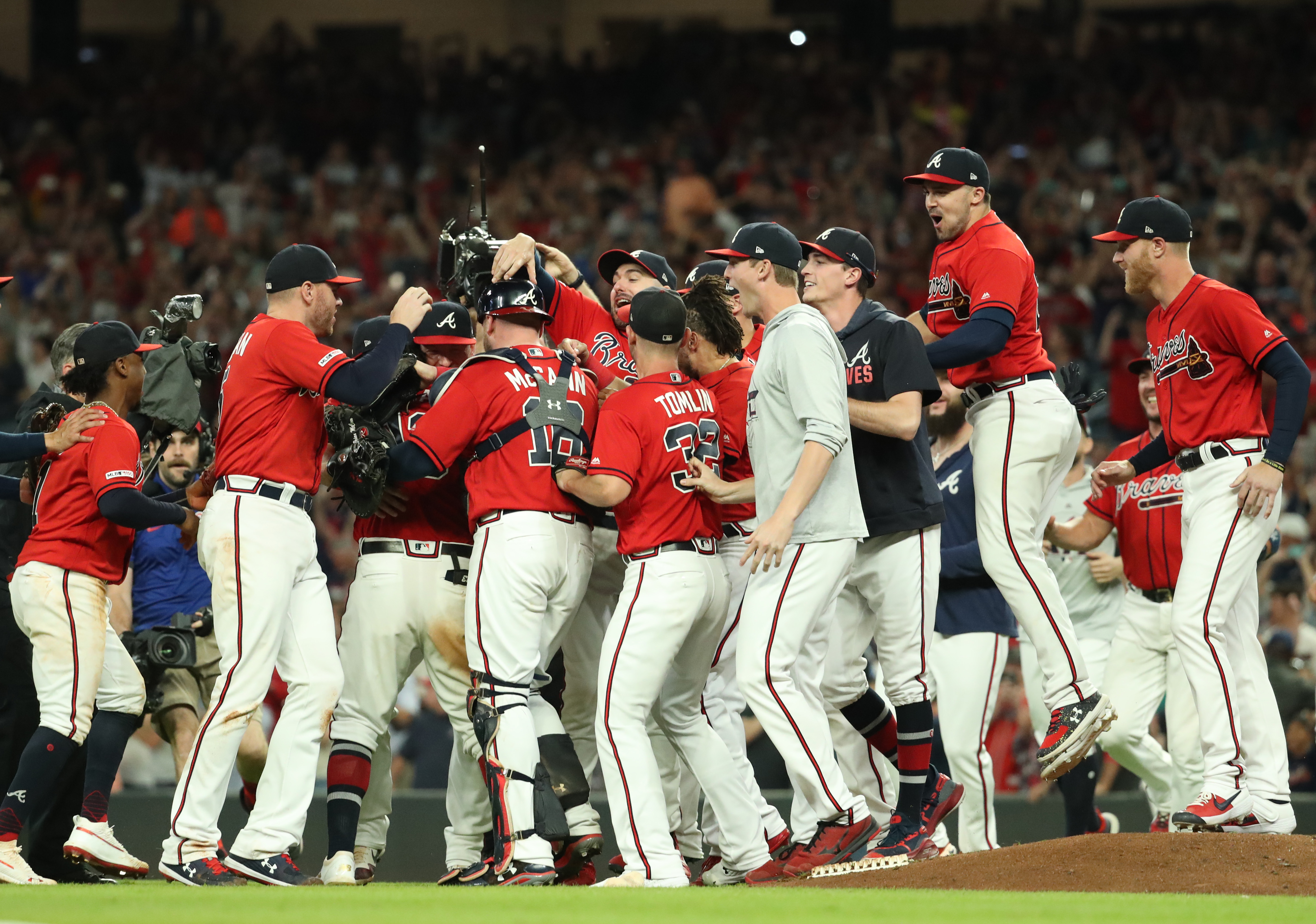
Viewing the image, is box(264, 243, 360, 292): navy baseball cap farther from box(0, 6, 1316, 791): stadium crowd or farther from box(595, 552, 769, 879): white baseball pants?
box(0, 6, 1316, 791): stadium crowd

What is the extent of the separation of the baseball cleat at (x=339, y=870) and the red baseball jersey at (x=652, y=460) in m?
1.77

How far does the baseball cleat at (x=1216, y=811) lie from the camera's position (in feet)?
19.2

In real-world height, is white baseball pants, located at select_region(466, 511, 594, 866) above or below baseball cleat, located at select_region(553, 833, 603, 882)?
above

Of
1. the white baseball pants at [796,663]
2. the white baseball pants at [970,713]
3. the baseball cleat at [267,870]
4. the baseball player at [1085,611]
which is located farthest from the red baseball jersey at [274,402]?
the baseball player at [1085,611]

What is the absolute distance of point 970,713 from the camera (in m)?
7.56

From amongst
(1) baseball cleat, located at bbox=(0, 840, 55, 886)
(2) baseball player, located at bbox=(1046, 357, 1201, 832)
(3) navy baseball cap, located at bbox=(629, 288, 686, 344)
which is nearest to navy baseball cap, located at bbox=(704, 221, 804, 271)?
(3) navy baseball cap, located at bbox=(629, 288, 686, 344)

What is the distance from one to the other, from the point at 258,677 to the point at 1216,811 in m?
3.78

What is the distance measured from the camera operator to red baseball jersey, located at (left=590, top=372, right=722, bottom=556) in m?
2.48

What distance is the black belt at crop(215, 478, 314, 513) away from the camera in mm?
5969

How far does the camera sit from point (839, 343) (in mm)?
6043

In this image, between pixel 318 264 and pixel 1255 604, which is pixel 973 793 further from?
pixel 318 264

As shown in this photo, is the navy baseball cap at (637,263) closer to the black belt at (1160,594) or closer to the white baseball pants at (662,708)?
the white baseball pants at (662,708)

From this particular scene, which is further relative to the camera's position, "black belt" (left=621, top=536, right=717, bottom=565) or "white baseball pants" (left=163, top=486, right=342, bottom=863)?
"black belt" (left=621, top=536, right=717, bottom=565)

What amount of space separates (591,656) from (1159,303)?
295 cm
